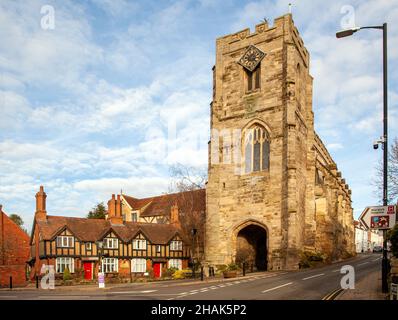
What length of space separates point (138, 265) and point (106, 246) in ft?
13.4

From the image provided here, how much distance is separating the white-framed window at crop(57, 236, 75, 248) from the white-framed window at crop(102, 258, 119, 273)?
10.9 ft

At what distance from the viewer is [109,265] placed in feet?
130

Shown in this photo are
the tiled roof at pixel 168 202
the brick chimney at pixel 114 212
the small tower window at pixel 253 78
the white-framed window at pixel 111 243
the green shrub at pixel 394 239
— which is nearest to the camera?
the green shrub at pixel 394 239

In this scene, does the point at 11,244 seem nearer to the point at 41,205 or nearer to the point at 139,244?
the point at 41,205

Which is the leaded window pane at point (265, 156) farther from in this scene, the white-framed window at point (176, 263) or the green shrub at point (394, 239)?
the green shrub at point (394, 239)

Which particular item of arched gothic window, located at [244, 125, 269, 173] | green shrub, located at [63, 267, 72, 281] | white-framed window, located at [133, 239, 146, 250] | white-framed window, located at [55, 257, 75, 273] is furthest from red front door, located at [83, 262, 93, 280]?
arched gothic window, located at [244, 125, 269, 173]

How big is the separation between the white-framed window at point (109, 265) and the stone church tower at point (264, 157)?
11.1 metres

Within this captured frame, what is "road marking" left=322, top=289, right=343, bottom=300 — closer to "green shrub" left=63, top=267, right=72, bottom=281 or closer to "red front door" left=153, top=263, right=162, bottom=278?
"green shrub" left=63, top=267, right=72, bottom=281

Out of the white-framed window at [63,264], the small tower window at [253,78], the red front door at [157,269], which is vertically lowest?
the red front door at [157,269]

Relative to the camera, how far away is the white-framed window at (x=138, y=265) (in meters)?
41.2

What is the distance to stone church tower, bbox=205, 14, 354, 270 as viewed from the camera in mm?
30531

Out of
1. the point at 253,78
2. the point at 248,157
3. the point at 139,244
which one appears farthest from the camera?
the point at 139,244

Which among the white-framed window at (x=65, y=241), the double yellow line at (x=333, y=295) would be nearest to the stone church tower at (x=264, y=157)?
the white-framed window at (x=65, y=241)

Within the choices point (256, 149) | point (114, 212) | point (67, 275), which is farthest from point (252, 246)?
point (114, 212)
